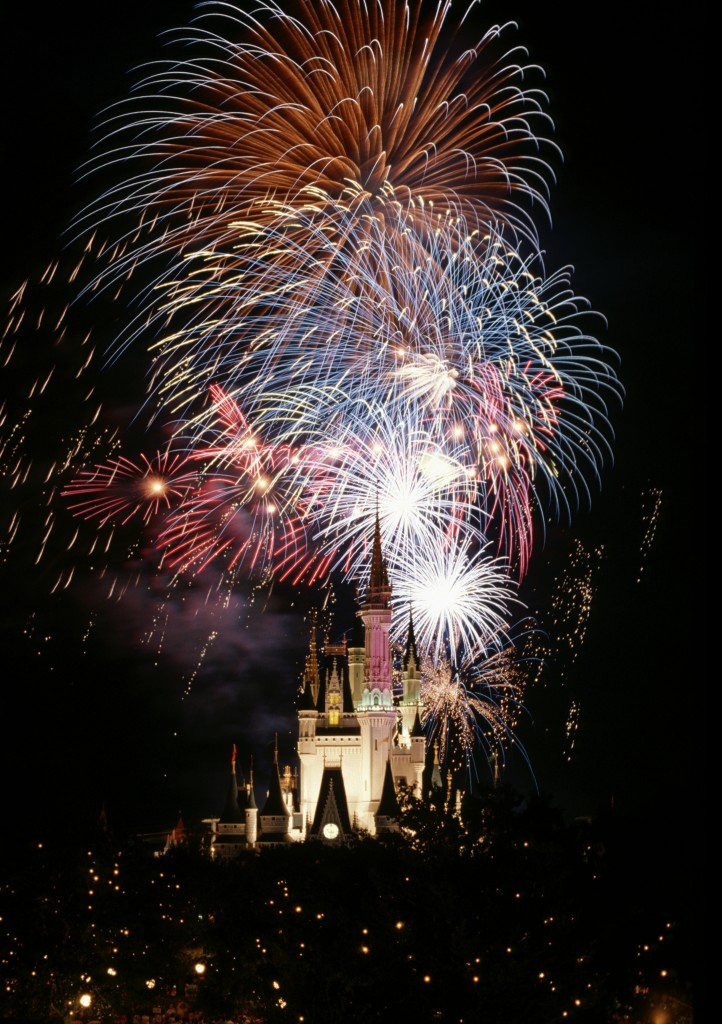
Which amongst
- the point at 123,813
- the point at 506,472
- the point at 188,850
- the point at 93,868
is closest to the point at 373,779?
the point at 123,813

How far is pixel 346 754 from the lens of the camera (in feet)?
349

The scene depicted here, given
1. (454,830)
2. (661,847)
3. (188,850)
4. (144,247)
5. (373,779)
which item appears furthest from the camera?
(373,779)

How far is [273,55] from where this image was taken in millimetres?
46281

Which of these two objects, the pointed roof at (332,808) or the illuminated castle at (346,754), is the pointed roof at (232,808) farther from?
the pointed roof at (332,808)

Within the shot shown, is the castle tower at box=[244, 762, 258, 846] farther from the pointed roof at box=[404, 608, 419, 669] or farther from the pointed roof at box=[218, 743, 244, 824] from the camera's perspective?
the pointed roof at box=[404, 608, 419, 669]

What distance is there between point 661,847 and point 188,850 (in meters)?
24.3

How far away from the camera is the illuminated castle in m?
102

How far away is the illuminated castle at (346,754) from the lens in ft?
334

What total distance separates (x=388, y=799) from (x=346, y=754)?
22.6ft

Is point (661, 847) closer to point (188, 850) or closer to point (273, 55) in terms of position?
point (188, 850)

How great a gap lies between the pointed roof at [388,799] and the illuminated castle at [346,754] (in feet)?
0.25

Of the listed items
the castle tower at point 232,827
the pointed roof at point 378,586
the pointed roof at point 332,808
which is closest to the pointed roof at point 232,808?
the castle tower at point 232,827

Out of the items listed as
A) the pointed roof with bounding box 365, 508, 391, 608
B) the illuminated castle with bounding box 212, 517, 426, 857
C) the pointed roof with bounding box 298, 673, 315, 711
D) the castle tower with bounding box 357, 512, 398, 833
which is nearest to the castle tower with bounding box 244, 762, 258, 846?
the illuminated castle with bounding box 212, 517, 426, 857

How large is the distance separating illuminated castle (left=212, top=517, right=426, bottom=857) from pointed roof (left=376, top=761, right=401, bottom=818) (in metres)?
0.08
